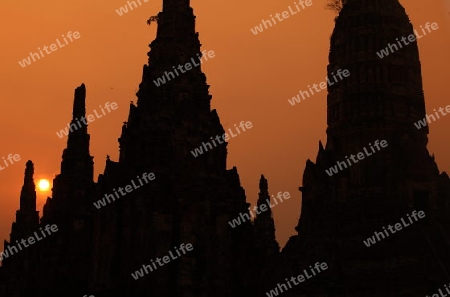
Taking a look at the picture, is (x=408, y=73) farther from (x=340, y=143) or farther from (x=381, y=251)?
(x=381, y=251)

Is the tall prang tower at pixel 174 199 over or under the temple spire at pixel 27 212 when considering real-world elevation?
under

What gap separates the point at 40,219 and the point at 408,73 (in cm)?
2304

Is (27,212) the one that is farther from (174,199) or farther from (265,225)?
(174,199)

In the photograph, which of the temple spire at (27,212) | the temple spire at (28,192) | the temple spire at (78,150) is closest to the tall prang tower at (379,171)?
the temple spire at (78,150)

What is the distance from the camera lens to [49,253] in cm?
3850

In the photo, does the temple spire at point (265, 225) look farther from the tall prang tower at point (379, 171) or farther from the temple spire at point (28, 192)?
the temple spire at point (28, 192)

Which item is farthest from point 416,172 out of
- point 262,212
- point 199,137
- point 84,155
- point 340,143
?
point 84,155

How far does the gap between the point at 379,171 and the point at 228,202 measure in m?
13.7

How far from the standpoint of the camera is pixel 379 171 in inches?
1681

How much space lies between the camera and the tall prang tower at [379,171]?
125ft

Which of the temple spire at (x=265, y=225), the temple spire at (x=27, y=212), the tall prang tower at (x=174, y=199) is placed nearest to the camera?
the tall prang tower at (x=174, y=199)

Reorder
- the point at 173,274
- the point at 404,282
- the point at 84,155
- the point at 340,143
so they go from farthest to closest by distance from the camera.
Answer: the point at 340,143 < the point at 84,155 < the point at 404,282 < the point at 173,274

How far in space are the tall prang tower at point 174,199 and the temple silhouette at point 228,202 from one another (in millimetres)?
55

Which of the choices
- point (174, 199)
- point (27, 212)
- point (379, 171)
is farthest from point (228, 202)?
point (27, 212)
